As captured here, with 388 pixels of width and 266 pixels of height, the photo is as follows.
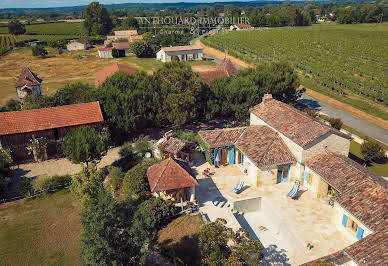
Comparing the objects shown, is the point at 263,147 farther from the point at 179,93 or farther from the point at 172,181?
the point at 179,93

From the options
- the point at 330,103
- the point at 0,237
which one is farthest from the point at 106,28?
the point at 0,237

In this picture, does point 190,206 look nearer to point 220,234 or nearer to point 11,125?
point 220,234

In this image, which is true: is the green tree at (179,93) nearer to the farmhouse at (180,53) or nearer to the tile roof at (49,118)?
the tile roof at (49,118)

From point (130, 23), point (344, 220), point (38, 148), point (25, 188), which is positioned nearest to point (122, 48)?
point (130, 23)

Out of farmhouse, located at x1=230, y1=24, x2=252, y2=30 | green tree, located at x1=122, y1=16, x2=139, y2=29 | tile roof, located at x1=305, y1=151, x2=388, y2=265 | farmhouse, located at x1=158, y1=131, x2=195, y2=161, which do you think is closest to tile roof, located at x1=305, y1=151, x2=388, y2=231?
tile roof, located at x1=305, y1=151, x2=388, y2=265

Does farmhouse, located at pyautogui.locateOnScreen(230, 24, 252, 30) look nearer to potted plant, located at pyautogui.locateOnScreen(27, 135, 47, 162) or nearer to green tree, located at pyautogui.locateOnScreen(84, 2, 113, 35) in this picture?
green tree, located at pyautogui.locateOnScreen(84, 2, 113, 35)

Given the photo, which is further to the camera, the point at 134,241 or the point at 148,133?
the point at 148,133
